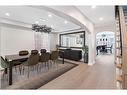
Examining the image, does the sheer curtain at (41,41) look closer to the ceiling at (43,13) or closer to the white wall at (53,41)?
the white wall at (53,41)

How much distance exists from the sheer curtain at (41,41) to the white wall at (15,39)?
0.48m

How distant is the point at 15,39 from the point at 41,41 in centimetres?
248

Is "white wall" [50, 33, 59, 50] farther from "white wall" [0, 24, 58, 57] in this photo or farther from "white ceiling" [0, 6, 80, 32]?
"white ceiling" [0, 6, 80, 32]

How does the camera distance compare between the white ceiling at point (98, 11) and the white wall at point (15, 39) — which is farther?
the white wall at point (15, 39)

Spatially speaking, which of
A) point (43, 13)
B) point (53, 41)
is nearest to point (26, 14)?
point (43, 13)

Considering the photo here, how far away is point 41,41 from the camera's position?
9320 millimetres

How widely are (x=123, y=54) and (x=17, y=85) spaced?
3.08 metres

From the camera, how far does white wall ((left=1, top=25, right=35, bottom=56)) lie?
6519 mm

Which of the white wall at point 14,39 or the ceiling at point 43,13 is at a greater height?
the ceiling at point 43,13

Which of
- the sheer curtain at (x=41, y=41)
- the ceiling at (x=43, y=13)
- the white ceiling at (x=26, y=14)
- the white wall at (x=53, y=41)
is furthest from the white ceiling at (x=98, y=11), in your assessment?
the white wall at (x=53, y=41)

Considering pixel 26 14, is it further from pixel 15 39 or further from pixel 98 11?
pixel 98 11

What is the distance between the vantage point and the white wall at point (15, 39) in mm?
6519

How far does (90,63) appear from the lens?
22.8 feet
